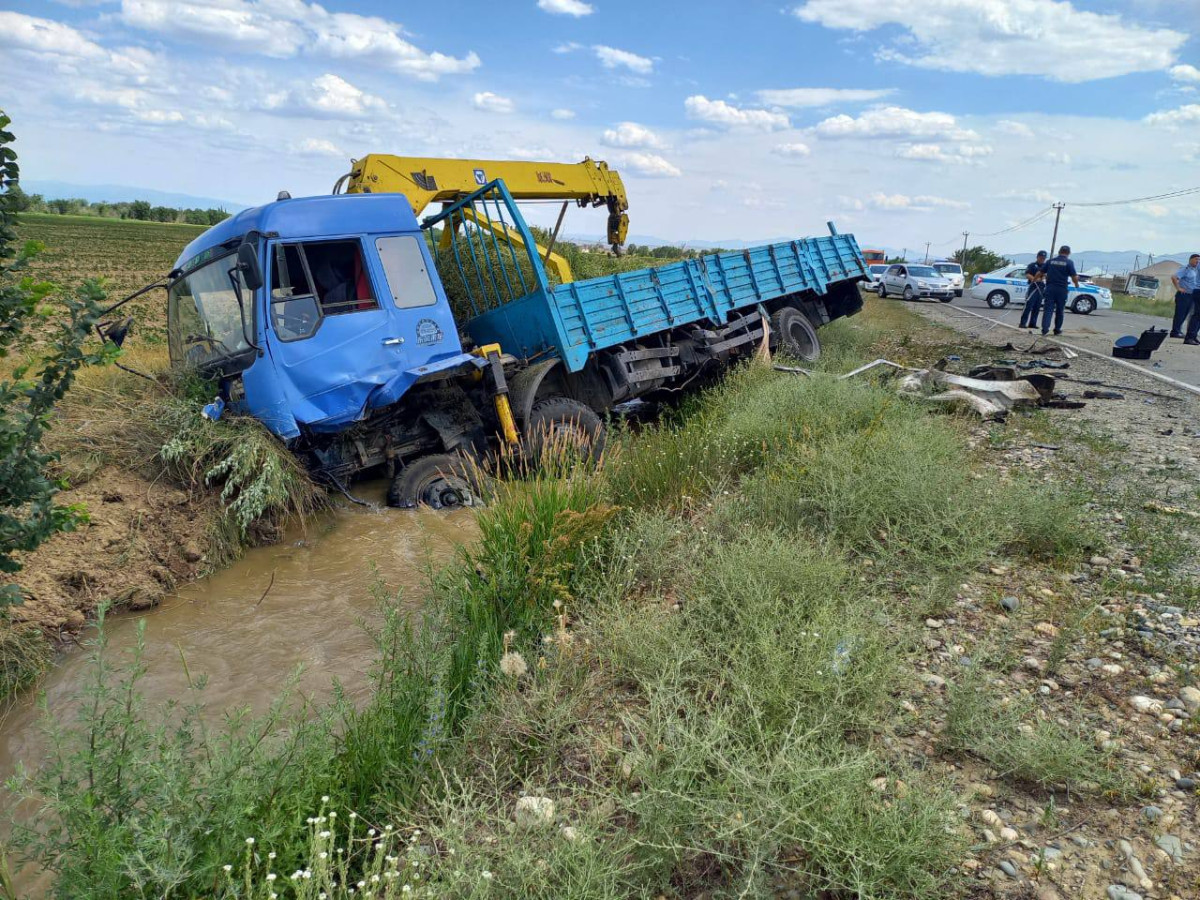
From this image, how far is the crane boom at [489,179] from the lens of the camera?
24.0ft

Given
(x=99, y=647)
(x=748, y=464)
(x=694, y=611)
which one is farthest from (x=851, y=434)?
(x=99, y=647)

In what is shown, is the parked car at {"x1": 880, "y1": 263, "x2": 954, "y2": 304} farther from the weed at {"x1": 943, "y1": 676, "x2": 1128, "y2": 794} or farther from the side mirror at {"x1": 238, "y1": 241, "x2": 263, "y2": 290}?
the weed at {"x1": 943, "y1": 676, "x2": 1128, "y2": 794}

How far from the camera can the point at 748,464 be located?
19.6 ft

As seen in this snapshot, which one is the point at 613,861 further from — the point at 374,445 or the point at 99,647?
the point at 374,445

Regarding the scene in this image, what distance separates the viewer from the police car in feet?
79.8

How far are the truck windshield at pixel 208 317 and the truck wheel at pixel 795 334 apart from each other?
6.92m

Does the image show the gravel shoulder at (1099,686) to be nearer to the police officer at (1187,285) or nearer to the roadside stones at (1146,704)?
the roadside stones at (1146,704)

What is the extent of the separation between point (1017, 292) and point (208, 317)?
27.3 m

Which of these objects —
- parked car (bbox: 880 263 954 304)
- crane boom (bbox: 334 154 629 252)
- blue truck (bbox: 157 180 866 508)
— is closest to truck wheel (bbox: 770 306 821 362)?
blue truck (bbox: 157 180 866 508)

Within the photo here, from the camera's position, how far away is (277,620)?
5.20m

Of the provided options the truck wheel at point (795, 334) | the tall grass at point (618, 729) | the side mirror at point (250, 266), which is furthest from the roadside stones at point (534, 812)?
Result: the truck wheel at point (795, 334)

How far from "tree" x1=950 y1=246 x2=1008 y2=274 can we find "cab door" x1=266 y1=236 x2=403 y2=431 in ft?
183

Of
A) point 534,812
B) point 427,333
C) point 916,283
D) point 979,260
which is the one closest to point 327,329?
point 427,333

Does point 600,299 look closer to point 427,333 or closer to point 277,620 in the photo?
point 427,333
